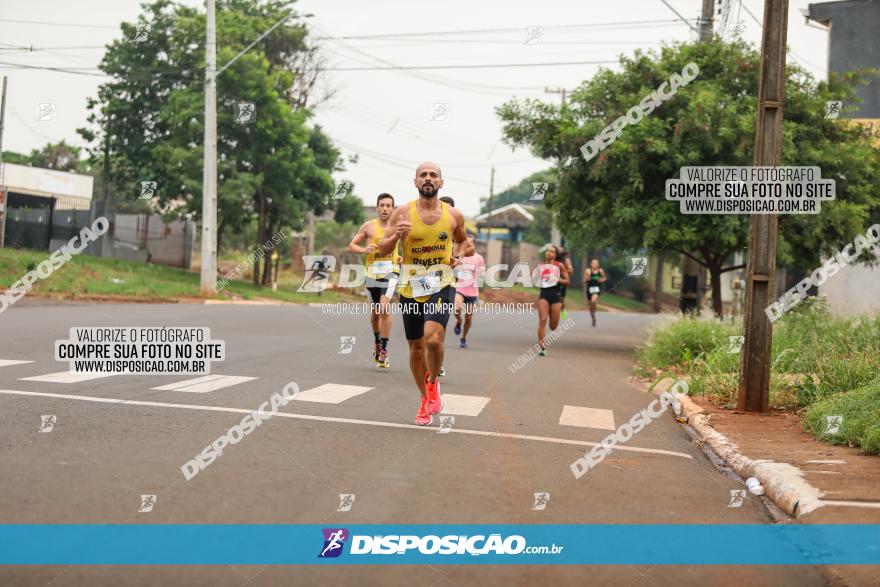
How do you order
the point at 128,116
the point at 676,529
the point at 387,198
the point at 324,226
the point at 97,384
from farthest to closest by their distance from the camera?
the point at 324,226
the point at 128,116
the point at 387,198
the point at 97,384
the point at 676,529

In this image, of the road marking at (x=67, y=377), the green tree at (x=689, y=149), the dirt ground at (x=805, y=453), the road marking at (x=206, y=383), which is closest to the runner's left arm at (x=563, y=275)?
the green tree at (x=689, y=149)

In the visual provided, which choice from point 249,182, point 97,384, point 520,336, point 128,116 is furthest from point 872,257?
point 128,116

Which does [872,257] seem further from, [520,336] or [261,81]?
[261,81]

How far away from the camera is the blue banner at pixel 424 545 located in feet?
14.6

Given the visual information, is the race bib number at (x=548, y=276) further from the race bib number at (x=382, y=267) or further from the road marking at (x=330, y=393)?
the road marking at (x=330, y=393)

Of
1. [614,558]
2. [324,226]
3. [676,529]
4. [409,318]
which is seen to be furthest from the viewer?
[324,226]

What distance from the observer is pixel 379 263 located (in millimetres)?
12266

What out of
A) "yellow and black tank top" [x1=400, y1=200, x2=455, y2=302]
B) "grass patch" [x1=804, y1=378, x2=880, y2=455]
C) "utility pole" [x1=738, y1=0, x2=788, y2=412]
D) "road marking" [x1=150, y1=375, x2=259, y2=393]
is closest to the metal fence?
"road marking" [x1=150, y1=375, x2=259, y2=393]

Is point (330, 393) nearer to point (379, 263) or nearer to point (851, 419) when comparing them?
point (379, 263)

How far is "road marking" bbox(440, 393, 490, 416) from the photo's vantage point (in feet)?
32.0

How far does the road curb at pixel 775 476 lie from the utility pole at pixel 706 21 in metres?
15.3

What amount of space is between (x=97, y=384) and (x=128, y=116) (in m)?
33.6

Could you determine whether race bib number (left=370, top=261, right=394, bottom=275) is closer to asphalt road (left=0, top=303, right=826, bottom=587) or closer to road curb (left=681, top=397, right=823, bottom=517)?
asphalt road (left=0, top=303, right=826, bottom=587)

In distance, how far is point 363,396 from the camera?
10422 millimetres
